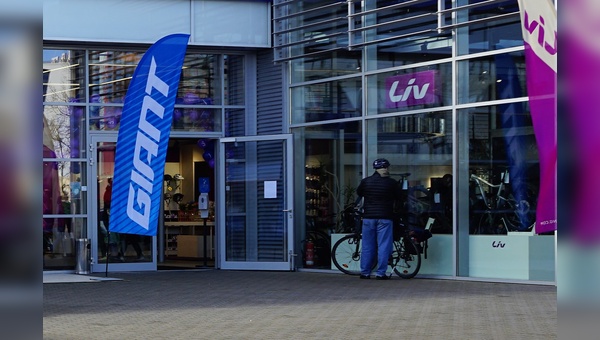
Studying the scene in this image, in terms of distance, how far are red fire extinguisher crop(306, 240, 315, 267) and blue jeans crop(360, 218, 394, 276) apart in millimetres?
2085

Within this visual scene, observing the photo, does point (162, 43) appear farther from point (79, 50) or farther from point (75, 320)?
point (75, 320)

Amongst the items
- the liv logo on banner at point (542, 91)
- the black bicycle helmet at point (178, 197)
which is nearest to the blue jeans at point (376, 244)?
the liv logo on banner at point (542, 91)

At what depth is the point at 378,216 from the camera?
14.6 meters

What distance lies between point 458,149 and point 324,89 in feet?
10.8

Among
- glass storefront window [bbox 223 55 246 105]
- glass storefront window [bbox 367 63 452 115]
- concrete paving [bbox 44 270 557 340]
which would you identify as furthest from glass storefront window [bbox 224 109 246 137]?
concrete paving [bbox 44 270 557 340]

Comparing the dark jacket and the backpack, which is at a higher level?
the dark jacket

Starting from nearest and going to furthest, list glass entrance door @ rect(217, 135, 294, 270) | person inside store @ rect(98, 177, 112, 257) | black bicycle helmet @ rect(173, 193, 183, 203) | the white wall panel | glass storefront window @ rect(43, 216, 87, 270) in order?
the white wall panel → glass storefront window @ rect(43, 216, 87, 270) → person inside store @ rect(98, 177, 112, 257) → glass entrance door @ rect(217, 135, 294, 270) → black bicycle helmet @ rect(173, 193, 183, 203)

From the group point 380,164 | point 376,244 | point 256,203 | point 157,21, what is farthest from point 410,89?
point 157,21

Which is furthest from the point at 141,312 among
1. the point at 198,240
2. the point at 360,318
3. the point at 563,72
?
the point at 198,240

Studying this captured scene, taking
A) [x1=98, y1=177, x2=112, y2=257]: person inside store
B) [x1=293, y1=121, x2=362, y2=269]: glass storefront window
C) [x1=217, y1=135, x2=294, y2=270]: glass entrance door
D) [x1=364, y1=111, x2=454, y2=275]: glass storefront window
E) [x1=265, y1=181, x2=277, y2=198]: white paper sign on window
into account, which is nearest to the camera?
[x1=364, y1=111, x2=454, y2=275]: glass storefront window

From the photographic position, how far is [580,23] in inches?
74.2

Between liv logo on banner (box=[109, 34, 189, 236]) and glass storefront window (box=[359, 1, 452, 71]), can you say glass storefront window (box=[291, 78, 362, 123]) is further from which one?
liv logo on banner (box=[109, 34, 189, 236])

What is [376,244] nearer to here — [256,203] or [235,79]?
[256,203]

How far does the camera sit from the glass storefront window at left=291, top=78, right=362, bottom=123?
1600 cm
